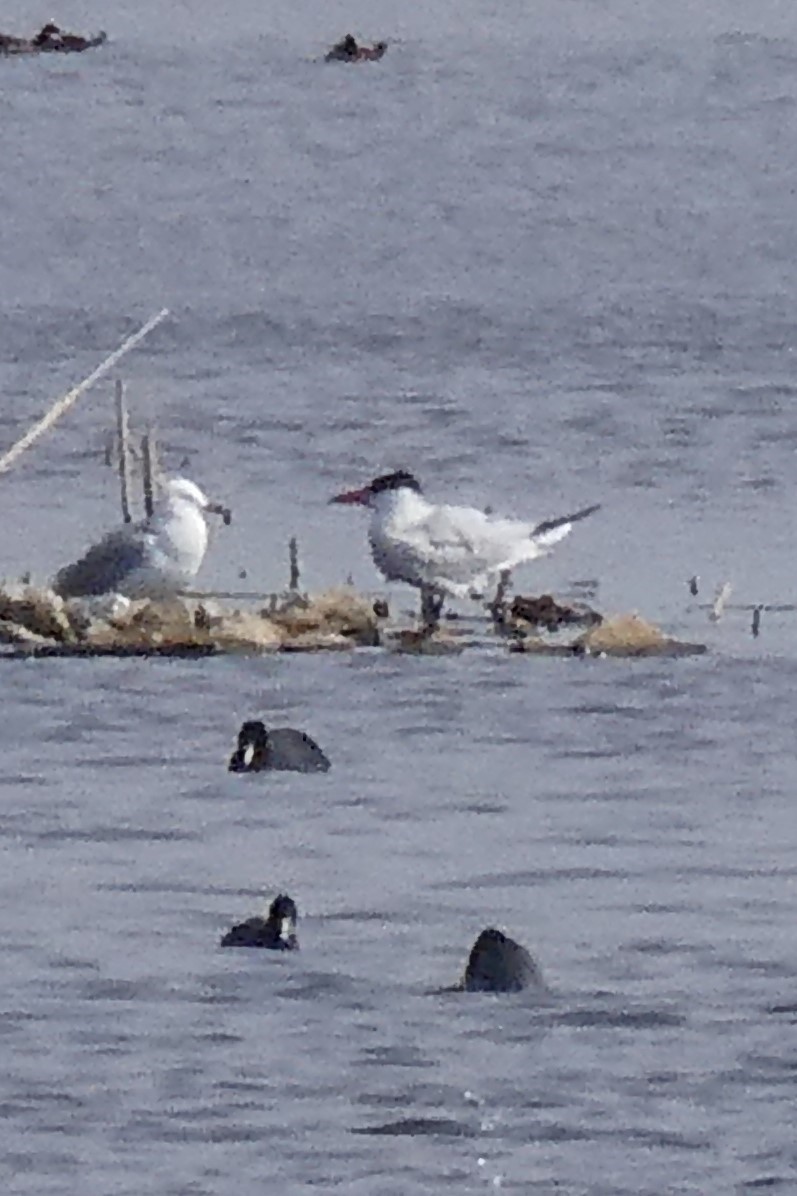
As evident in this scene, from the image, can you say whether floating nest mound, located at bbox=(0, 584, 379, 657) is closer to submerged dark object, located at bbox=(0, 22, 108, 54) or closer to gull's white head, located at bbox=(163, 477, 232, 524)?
gull's white head, located at bbox=(163, 477, 232, 524)

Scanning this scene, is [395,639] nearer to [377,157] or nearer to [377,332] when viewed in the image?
[377,332]

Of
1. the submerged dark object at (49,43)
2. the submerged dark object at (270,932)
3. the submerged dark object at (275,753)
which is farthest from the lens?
the submerged dark object at (49,43)

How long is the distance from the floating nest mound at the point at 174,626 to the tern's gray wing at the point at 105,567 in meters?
0.08

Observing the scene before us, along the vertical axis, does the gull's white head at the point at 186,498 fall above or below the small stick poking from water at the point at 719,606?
above

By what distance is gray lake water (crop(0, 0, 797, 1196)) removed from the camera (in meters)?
13.2

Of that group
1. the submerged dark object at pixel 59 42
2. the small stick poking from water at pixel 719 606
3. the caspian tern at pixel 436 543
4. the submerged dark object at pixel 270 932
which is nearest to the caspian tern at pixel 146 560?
the caspian tern at pixel 436 543

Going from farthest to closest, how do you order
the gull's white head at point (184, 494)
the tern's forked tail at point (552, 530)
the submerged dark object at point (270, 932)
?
the tern's forked tail at point (552, 530), the gull's white head at point (184, 494), the submerged dark object at point (270, 932)

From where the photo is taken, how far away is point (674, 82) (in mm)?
44656

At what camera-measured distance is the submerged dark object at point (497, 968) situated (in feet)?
46.7

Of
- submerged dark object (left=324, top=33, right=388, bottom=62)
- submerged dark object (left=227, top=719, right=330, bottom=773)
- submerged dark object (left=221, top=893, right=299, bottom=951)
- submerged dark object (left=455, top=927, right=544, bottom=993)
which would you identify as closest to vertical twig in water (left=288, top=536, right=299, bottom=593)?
submerged dark object (left=227, top=719, right=330, bottom=773)

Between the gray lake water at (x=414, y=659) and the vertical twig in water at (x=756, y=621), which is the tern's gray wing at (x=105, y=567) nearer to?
the gray lake water at (x=414, y=659)

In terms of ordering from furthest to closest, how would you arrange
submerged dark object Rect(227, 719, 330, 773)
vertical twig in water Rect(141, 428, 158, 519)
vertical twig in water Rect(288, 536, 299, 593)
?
1. vertical twig in water Rect(141, 428, 158, 519)
2. vertical twig in water Rect(288, 536, 299, 593)
3. submerged dark object Rect(227, 719, 330, 773)

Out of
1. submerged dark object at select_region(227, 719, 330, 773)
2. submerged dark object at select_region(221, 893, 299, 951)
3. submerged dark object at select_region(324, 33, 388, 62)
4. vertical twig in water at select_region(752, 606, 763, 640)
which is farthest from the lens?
submerged dark object at select_region(324, 33, 388, 62)

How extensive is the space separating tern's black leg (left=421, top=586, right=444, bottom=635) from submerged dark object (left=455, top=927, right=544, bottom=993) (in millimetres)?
6955
